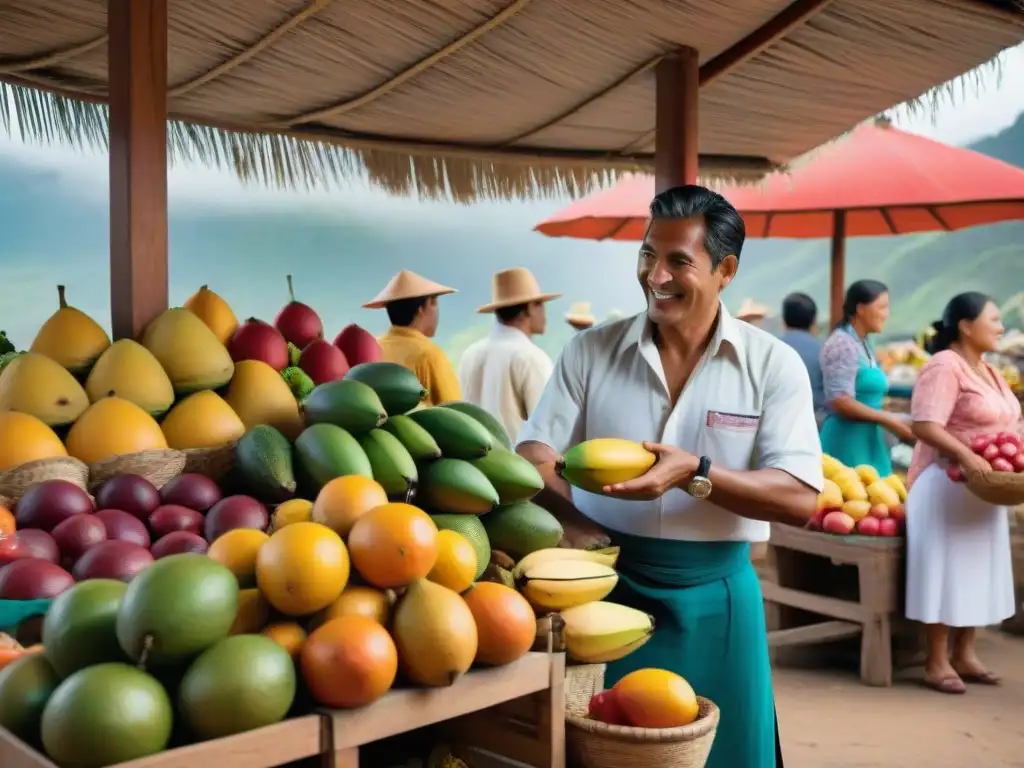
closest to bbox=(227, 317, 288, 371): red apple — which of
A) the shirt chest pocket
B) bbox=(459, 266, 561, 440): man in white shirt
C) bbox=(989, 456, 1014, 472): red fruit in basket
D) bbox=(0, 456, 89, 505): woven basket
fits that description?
bbox=(0, 456, 89, 505): woven basket

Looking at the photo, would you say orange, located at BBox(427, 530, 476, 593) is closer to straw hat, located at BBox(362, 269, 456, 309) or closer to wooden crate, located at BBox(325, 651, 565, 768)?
wooden crate, located at BBox(325, 651, 565, 768)

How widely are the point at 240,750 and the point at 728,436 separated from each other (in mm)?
1295

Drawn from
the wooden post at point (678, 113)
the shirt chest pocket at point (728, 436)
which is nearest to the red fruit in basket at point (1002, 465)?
the wooden post at point (678, 113)

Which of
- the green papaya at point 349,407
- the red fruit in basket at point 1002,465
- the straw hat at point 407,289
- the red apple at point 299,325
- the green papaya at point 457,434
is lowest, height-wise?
the red fruit in basket at point 1002,465

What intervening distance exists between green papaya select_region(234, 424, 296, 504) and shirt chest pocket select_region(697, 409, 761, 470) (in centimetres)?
83

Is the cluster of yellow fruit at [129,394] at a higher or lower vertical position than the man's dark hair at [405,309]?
lower

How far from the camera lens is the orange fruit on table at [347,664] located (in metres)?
1.25

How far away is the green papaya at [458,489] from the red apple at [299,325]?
92cm

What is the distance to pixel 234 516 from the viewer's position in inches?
73.4

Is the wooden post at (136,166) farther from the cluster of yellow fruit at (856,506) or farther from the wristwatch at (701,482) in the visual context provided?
the cluster of yellow fruit at (856,506)

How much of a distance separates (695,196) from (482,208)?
557 inches

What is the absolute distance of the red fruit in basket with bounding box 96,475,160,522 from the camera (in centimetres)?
193

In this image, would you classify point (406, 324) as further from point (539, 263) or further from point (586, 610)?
point (539, 263)

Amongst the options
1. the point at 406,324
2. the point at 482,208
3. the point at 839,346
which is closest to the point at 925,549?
the point at 839,346
